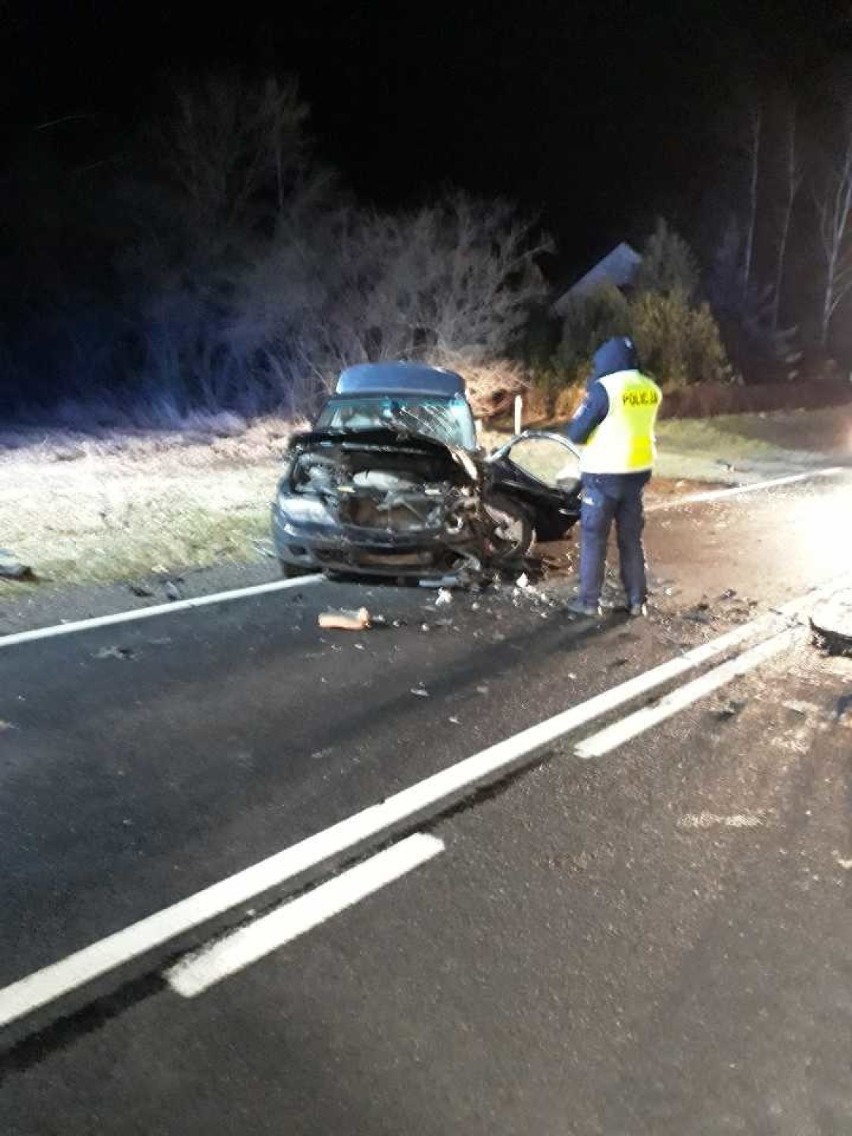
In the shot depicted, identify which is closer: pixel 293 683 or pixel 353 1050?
pixel 353 1050

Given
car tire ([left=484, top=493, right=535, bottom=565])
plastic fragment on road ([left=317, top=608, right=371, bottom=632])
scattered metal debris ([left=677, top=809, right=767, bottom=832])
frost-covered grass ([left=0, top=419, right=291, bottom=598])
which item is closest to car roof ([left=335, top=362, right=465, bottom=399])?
frost-covered grass ([left=0, top=419, right=291, bottom=598])

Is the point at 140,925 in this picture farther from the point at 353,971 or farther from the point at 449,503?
the point at 449,503

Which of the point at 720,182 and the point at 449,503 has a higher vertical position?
the point at 720,182

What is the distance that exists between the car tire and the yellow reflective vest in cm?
134

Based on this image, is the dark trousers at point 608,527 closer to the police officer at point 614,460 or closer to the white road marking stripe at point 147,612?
the police officer at point 614,460

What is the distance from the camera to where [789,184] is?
43.8 metres

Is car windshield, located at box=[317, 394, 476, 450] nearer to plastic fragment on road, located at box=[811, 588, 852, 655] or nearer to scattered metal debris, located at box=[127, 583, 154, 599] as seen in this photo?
scattered metal debris, located at box=[127, 583, 154, 599]

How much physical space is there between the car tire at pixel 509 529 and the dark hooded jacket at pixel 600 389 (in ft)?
4.54

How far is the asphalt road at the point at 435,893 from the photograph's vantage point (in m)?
2.89

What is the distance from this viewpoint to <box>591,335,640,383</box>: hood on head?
769 cm

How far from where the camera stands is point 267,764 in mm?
4980

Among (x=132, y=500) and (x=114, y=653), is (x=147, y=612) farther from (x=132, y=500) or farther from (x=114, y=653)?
(x=132, y=500)

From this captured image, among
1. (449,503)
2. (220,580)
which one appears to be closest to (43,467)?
(220,580)

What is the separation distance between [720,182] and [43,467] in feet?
127
